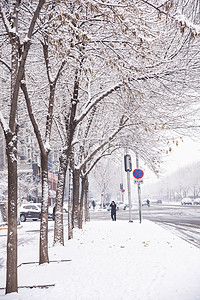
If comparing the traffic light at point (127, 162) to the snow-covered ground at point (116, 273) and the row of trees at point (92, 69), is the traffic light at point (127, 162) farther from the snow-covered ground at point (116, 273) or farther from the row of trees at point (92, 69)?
the snow-covered ground at point (116, 273)

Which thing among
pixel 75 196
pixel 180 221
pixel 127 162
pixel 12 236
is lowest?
pixel 180 221

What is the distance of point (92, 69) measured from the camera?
7.33m

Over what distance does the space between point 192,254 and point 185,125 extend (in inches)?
209

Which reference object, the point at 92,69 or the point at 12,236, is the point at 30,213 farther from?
the point at 12,236

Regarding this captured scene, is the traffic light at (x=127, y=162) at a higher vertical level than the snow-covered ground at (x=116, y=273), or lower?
higher

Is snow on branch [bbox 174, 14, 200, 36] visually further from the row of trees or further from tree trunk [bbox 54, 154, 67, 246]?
tree trunk [bbox 54, 154, 67, 246]

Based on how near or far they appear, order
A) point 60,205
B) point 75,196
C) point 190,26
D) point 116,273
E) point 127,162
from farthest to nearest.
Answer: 1. point 127,162
2. point 75,196
3. point 60,205
4. point 116,273
5. point 190,26

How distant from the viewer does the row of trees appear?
5.84 meters

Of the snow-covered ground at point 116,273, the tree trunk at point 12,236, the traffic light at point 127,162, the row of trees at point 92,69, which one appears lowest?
the snow-covered ground at point 116,273

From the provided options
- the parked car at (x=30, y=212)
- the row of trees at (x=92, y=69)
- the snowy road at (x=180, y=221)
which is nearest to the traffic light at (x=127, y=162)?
the row of trees at (x=92, y=69)

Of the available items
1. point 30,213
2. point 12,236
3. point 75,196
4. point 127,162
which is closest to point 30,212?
point 30,213

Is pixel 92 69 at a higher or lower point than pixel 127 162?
higher

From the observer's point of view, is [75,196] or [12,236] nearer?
[12,236]

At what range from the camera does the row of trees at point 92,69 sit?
584 centimetres
